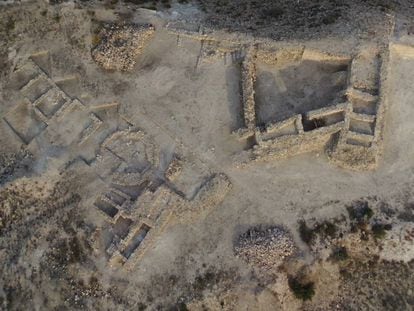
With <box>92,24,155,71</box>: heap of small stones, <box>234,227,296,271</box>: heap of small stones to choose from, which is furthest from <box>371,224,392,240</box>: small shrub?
<box>92,24,155,71</box>: heap of small stones

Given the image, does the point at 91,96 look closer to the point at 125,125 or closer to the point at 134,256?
the point at 125,125

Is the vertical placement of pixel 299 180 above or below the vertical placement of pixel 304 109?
below

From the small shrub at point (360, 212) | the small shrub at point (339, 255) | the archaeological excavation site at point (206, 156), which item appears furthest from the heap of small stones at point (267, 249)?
the small shrub at point (360, 212)

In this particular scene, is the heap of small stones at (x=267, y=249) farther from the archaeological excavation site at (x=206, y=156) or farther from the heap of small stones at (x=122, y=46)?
the heap of small stones at (x=122, y=46)

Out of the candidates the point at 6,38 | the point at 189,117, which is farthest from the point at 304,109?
→ the point at 6,38

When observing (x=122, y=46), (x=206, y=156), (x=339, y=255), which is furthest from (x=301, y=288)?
(x=122, y=46)
